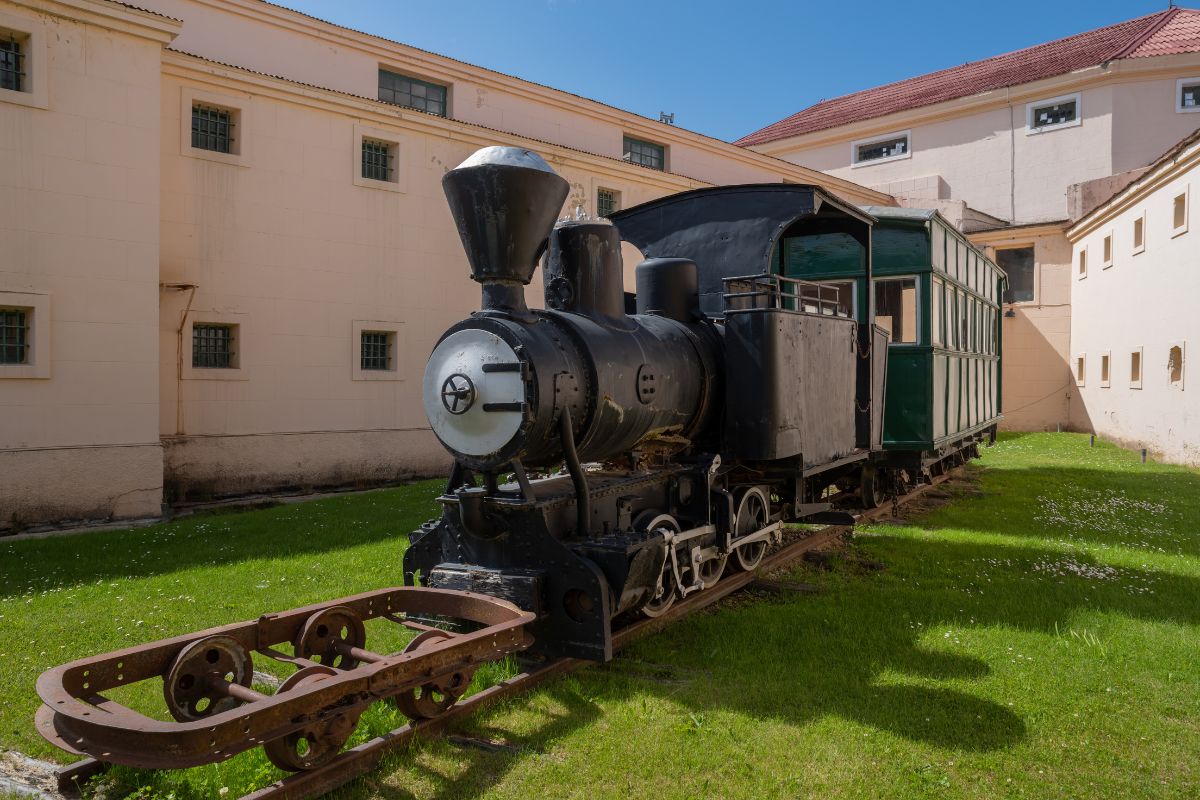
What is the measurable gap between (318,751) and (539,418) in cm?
194

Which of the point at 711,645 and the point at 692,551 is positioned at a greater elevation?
the point at 692,551

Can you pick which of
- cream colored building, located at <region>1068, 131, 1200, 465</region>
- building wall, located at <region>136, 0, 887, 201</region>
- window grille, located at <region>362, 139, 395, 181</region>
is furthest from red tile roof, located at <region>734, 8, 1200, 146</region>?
window grille, located at <region>362, 139, 395, 181</region>

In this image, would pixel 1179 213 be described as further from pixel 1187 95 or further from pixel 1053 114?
pixel 1053 114

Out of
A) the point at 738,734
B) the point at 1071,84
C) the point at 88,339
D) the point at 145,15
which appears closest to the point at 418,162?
the point at 145,15

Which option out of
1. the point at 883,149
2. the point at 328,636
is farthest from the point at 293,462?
the point at 883,149

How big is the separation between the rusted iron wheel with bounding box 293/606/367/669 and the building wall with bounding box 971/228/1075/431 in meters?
24.0

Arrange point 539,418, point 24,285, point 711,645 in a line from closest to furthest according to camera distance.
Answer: point 539,418
point 711,645
point 24,285

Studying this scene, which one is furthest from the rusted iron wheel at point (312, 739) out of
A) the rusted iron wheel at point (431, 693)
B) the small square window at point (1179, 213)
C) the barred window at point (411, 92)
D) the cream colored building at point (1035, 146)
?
the cream colored building at point (1035, 146)

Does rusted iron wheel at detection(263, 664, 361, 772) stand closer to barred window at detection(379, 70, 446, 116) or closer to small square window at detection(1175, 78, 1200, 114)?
barred window at detection(379, 70, 446, 116)

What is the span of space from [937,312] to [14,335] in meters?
11.4

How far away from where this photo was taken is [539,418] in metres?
4.65

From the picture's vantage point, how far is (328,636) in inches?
173

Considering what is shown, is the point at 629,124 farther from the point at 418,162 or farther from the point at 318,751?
the point at 318,751

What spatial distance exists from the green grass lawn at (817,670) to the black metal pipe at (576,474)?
91 centimetres
